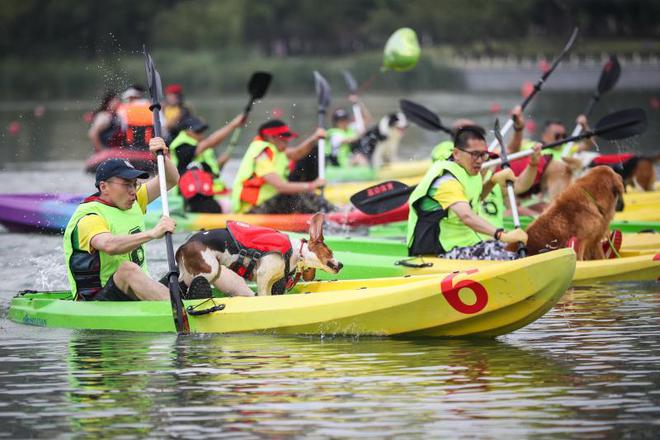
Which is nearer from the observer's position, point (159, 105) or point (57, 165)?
point (159, 105)

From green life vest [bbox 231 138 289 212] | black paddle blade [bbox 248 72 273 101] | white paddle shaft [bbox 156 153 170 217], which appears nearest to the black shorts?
white paddle shaft [bbox 156 153 170 217]

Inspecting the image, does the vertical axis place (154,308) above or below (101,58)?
below

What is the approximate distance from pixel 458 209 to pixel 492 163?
1759 mm

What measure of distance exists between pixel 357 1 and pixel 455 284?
73.7 m

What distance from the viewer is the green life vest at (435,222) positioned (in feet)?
41.9

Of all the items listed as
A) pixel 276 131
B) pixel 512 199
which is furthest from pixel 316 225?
pixel 276 131

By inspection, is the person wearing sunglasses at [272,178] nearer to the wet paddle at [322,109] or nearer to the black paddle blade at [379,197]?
the wet paddle at [322,109]

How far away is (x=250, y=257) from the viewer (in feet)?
37.4

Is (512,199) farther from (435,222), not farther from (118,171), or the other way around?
(118,171)

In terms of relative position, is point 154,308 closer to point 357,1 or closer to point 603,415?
point 603,415

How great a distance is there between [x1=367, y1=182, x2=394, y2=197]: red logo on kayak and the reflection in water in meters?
3.04

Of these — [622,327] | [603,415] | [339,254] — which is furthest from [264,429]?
[339,254]

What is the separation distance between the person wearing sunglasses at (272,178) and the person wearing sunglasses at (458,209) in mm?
4221

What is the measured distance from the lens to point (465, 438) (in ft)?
26.9
